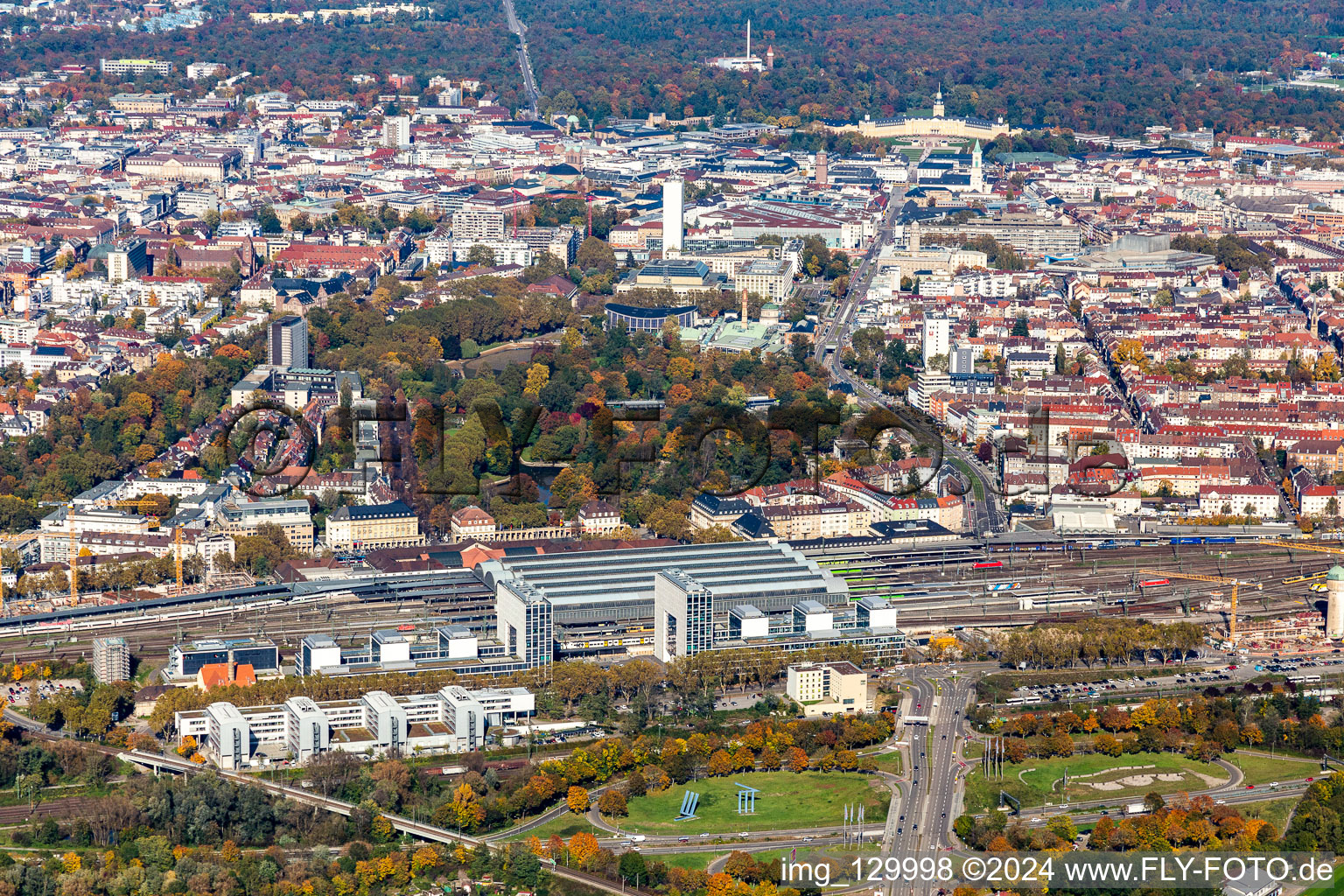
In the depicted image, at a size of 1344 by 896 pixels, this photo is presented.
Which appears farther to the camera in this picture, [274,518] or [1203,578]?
[274,518]

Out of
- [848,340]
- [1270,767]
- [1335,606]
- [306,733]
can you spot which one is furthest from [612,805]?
[848,340]

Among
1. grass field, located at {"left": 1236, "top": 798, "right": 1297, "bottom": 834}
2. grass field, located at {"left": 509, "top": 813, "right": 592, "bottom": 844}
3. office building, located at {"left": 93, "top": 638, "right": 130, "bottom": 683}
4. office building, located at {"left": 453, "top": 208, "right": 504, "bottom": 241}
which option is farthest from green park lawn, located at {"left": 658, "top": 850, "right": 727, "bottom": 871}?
office building, located at {"left": 453, "top": 208, "right": 504, "bottom": 241}

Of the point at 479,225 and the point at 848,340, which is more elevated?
the point at 479,225

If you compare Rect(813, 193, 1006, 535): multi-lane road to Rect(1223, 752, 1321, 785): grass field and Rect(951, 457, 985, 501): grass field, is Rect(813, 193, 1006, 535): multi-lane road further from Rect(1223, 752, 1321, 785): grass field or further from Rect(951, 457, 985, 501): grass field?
Rect(1223, 752, 1321, 785): grass field

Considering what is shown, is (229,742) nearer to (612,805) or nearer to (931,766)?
(612,805)

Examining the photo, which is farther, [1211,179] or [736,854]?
[1211,179]

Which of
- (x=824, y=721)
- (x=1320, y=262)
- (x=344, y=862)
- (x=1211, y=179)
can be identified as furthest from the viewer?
(x=1211, y=179)

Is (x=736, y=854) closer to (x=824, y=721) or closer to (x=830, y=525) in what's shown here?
(x=824, y=721)

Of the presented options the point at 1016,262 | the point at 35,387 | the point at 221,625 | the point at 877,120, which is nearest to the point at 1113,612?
the point at 221,625
